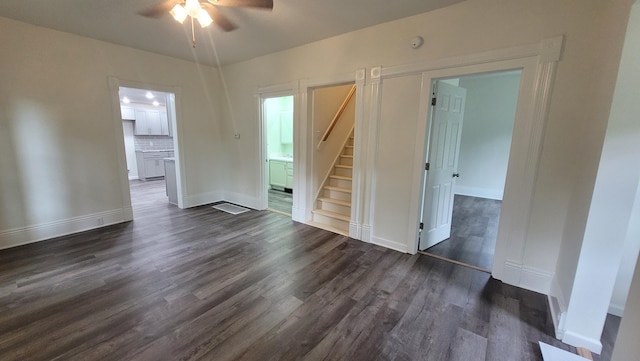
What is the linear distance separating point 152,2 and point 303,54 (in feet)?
6.14

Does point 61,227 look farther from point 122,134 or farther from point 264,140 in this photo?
point 264,140

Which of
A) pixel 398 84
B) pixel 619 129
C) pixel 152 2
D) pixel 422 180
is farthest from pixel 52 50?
pixel 619 129

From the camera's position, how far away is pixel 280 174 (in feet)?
21.4

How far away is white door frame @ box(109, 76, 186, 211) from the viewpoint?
385 cm

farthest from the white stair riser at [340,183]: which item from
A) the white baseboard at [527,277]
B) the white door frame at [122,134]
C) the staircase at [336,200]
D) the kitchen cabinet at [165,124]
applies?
the kitchen cabinet at [165,124]

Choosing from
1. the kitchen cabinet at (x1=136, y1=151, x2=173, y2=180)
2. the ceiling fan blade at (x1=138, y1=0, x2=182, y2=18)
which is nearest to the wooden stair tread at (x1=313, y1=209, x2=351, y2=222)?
the ceiling fan blade at (x1=138, y1=0, x2=182, y2=18)

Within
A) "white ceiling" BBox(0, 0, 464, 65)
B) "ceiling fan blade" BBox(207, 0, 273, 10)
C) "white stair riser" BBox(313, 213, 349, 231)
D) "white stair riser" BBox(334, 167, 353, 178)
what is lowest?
"white stair riser" BBox(313, 213, 349, 231)

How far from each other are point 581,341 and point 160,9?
4385 mm

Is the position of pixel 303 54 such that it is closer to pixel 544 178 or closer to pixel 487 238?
pixel 544 178

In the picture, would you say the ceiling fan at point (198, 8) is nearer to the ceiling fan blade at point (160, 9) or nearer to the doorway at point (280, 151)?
the ceiling fan blade at point (160, 9)

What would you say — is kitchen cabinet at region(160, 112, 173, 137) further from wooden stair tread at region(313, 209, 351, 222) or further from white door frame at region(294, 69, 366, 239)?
wooden stair tread at region(313, 209, 351, 222)

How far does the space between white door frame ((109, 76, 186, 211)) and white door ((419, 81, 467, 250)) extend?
4177 millimetres

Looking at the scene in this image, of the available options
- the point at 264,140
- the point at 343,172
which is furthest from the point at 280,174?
the point at 343,172

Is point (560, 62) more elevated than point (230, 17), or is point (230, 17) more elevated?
point (230, 17)
